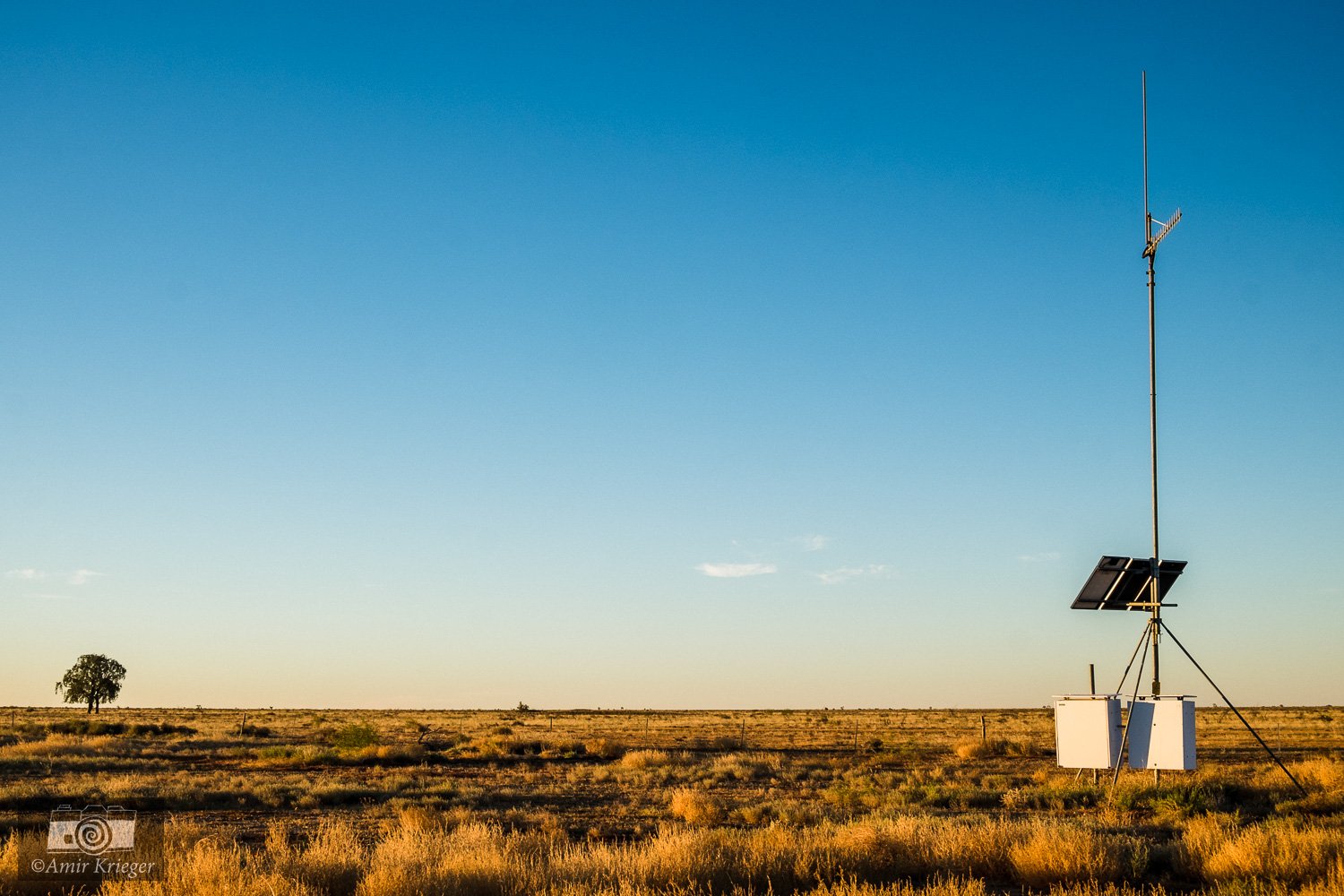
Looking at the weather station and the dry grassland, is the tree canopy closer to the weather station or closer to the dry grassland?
the dry grassland

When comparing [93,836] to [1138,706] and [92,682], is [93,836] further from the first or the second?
[92,682]

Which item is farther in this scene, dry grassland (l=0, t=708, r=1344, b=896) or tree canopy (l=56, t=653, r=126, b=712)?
tree canopy (l=56, t=653, r=126, b=712)

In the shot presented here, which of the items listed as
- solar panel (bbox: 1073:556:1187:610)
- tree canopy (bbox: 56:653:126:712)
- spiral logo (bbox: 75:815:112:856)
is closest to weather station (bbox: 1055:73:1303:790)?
solar panel (bbox: 1073:556:1187:610)

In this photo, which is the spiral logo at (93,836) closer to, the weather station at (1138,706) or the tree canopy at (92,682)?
the weather station at (1138,706)

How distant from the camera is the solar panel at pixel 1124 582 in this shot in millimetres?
18781

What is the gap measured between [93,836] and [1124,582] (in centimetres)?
1686

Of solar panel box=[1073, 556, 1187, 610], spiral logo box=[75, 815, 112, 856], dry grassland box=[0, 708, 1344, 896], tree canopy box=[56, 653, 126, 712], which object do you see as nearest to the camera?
dry grassland box=[0, 708, 1344, 896]

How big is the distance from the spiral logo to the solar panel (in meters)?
15.7

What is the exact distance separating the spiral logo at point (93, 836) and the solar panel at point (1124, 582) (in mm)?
15740

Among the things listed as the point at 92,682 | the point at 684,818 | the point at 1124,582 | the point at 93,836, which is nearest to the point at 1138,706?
the point at 1124,582

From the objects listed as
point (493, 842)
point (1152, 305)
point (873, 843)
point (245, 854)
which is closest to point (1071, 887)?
point (873, 843)

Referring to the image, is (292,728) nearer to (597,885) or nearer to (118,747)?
(118,747)

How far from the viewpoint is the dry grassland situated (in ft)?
39.3

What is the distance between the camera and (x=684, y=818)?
22016 mm
